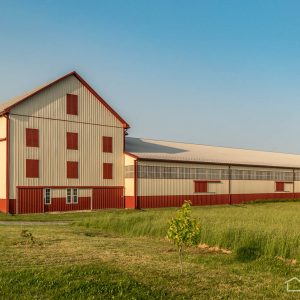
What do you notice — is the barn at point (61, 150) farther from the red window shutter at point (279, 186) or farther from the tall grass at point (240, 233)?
the red window shutter at point (279, 186)

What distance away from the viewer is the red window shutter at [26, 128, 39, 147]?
39316 millimetres

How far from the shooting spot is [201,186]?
166 ft

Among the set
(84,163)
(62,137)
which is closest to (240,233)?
(62,137)

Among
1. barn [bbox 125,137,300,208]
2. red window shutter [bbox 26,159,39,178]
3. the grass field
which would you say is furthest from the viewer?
barn [bbox 125,137,300,208]

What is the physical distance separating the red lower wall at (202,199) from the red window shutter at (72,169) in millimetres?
7286

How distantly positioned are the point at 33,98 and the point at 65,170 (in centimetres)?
752

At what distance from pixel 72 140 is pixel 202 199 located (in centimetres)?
1746

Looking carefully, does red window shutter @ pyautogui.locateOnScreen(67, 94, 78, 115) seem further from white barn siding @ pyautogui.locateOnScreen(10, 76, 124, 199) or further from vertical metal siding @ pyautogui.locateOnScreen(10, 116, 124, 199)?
vertical metal siding @ pyautogui.locateOnScreen(10, 116, 124, 199)

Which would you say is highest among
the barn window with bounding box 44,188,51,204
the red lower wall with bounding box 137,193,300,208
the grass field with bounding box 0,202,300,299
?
the barn window with bounding box 44,188,51,204

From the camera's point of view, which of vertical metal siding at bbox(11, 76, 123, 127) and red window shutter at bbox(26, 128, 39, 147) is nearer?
red window shutter at bbox(26, 128, 39, 147)

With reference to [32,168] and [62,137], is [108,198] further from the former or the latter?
[32,168]

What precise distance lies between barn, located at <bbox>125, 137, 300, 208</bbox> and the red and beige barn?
0.11 meters

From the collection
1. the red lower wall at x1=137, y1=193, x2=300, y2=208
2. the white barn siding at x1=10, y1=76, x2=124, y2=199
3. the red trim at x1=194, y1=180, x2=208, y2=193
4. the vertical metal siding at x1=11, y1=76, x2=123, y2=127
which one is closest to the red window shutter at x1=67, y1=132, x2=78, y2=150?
the white barn siding at x1=10, y1=76, x2=124, y2=199

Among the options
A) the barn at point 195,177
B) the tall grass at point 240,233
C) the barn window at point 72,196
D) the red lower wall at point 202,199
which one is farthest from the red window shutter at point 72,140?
the tall grass at point 240,233
